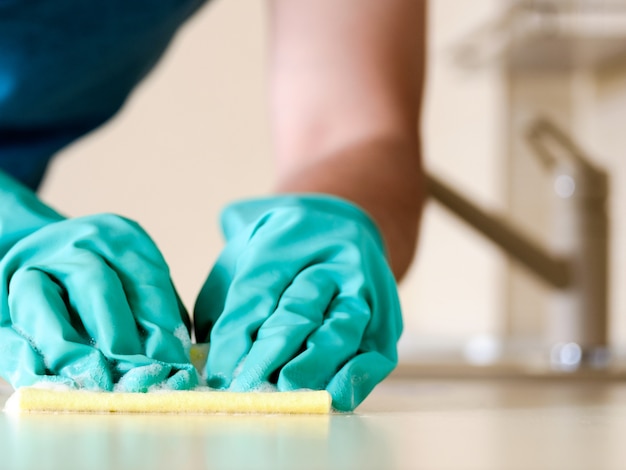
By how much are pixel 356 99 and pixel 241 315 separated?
36 cm

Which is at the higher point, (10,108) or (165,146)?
(10,108)

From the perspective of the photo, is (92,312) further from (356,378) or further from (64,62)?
(64,62)

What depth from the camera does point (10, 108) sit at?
2.71 feet

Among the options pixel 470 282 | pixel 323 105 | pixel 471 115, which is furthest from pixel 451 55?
pixel 323 105

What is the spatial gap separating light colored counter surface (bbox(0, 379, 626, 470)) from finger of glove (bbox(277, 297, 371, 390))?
3cm

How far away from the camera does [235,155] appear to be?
271 cm

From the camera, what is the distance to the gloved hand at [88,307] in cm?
44

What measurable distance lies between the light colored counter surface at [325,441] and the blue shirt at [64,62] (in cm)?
46

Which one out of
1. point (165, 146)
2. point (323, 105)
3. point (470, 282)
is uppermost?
point (323, 105)

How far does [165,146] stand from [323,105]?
6.02ft

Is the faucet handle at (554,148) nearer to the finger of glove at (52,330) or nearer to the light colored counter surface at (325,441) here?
the light colored counter surface at (325,441)

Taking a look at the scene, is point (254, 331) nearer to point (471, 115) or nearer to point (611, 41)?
point (611, 41)

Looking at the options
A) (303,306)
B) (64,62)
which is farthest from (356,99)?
(303,306)

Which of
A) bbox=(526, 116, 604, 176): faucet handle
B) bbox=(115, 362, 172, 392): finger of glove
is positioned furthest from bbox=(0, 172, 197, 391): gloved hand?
bbox=(526, 116, 604, 176): faucet handle
